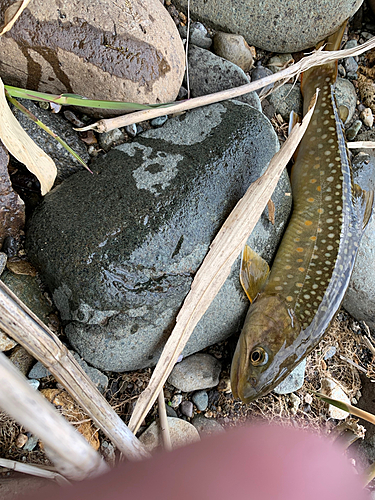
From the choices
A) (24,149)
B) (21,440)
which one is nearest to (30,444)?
(21,440)

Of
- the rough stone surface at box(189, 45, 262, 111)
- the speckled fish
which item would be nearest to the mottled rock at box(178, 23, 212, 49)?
the rough stone surface at box(189, 45, 262, 111)

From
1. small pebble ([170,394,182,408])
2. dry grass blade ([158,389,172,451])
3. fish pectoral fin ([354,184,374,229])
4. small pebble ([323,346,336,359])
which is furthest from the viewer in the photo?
small pebble ([323,346,336,359])

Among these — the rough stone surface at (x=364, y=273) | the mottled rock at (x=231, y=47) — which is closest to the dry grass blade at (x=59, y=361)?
the rough stone surface at (x=364, y=273)

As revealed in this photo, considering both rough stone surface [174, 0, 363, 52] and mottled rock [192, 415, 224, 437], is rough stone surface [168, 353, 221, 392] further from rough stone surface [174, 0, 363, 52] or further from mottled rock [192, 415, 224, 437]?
rough stone surface [174, 0, 363, 52]

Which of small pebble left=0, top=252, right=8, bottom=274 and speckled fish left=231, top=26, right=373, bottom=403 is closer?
small pebble left=0, top=252, right=8, bottom=274

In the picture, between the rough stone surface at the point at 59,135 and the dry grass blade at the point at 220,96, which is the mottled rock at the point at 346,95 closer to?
the dry grass blade at the point at 220,96

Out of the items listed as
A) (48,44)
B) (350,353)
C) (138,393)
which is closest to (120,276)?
(138,393)
